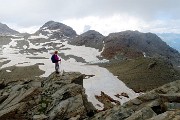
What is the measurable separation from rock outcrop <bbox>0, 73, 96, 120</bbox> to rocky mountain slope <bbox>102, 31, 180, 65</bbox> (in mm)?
63755

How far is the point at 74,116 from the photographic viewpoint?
2788cm

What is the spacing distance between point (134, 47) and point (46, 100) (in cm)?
11096

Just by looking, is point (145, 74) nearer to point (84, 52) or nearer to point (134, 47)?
Result: point (84, 52)

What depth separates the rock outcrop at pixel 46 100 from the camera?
28469 mm

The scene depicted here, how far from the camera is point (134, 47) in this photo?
139000mm

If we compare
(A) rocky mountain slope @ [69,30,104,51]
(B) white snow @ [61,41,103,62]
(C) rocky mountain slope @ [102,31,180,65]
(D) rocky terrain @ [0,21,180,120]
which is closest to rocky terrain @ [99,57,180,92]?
(D) rocky terrain @ [0,21,180,120]

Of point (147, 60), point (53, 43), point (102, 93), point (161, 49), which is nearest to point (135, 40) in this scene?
point (161, 49)

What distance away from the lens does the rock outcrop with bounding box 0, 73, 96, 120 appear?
28.5 m

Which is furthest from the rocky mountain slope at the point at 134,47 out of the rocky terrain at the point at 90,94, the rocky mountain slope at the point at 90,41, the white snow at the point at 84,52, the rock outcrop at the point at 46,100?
the rock outcrop at the point at 46,100

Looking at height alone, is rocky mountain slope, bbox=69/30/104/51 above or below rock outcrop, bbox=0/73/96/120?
above

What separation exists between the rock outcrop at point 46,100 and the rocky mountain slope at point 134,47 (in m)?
63.8

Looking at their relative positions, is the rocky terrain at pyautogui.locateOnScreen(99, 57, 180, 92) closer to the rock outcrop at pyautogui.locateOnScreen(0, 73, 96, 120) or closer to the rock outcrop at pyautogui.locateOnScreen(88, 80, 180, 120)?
the rock outcrop at pyautogui.locateOnScreen(0, 73, 96, 120)

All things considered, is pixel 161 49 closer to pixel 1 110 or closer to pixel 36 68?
pixel 36 68

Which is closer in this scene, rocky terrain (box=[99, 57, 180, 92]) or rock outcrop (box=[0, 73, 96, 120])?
rock outcrop (box=[0, 73, 96, 120])
